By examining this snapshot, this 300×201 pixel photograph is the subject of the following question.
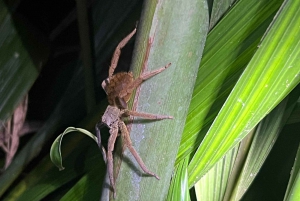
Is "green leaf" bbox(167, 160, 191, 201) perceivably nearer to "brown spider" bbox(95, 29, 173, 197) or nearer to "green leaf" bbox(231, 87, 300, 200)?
"brown spider" bbox(95, 29, 173, 197)

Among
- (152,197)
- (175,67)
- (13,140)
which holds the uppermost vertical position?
(175,67)

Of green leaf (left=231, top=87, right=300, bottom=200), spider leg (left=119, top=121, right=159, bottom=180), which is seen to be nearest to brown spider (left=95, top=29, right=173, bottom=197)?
spider leg (left=119, top=121, right=159, bottom=180)

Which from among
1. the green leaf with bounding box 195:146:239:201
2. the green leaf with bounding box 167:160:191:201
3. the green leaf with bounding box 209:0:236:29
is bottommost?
the green leaf with bounding box 195:146:239:201

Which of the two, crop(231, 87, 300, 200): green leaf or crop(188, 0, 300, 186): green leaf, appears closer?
crop(188, 0, 300, 186): green leaf

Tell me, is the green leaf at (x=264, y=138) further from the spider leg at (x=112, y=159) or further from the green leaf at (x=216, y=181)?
the spider leg at (x=112, y=159)

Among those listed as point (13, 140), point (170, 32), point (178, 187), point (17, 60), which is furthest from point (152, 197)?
point (13, 140)

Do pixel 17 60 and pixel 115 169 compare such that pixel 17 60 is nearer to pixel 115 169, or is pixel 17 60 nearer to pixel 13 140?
pixel 13 140
